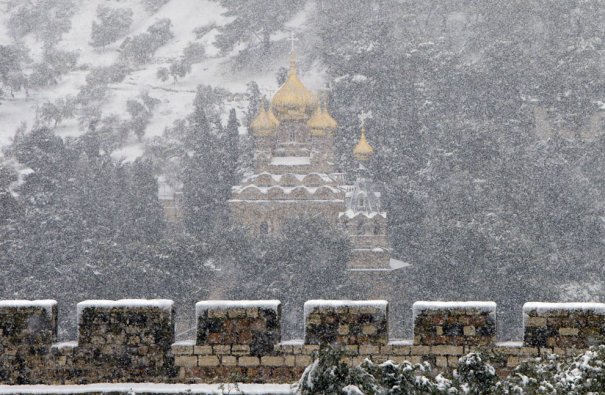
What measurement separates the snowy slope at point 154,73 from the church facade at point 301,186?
22.5 m

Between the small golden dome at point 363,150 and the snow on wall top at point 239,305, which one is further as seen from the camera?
the small golden dome at point 363,150

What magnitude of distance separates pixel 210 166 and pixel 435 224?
1290 cm

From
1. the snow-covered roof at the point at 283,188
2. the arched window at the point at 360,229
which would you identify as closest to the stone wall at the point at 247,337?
the arched window at the point at 360,229

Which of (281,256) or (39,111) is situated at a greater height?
(39,111)

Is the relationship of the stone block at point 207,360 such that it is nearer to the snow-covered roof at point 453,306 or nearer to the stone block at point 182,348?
the stone block at point 182,348

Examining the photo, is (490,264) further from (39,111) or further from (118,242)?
(39,111)

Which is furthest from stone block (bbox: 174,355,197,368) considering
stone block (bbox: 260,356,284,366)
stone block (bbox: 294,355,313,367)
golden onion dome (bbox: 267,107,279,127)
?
golden onion dome (bbox: 267,107,279,127)

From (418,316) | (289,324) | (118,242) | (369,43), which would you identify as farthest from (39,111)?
(418,316)

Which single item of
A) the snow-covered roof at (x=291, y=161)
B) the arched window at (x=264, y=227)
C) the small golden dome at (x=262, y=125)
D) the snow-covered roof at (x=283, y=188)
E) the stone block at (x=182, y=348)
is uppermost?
the small golden dome at (x=262, y=125)

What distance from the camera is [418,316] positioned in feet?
24.3

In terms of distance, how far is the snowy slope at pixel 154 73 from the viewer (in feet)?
288

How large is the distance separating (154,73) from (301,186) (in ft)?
142

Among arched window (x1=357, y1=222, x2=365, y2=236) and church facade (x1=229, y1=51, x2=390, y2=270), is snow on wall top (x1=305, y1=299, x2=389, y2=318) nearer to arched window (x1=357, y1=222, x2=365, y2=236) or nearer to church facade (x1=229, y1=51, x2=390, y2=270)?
church facade (x1=229, y1=51, x2=390, y2=270)

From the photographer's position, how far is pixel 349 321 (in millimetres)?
7418
